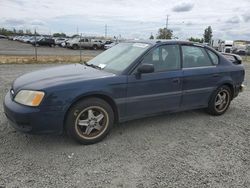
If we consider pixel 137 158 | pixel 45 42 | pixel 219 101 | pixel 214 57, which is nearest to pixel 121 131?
pixel 137 158

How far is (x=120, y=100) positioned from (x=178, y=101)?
1.20 m

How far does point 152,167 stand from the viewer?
3.25 metres

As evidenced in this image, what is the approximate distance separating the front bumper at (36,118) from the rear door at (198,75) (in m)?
2.28

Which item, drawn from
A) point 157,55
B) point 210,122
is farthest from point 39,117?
point 210,122

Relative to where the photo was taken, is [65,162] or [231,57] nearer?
[65,162]

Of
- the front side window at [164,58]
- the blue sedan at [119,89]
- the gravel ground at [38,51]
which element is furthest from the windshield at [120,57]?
the gravel ground at [38,51]

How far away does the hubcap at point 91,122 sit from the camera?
371cm

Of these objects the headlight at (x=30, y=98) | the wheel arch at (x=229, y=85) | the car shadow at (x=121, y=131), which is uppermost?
the headlight at (x=30, y=98)

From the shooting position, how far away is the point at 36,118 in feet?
11.0

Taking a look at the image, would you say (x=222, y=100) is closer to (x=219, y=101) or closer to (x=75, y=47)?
(x=219, y=101)

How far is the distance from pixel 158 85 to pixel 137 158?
133cm

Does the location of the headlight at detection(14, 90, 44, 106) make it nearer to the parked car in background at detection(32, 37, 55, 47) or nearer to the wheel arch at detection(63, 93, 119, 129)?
the wheel arch at detection(63, 93, 119, 129)

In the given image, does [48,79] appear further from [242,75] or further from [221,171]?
[242,75]

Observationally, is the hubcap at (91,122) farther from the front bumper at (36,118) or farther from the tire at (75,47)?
the tire at (75,47)
